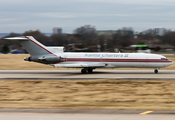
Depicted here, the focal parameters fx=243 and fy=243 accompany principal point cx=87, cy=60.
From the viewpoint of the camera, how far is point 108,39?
117 m

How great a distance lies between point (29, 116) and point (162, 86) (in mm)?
13365

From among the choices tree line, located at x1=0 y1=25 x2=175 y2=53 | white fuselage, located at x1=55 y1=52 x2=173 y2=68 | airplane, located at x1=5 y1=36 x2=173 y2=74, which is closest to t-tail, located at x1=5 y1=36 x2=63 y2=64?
airplane, located at x1=5 y1=36 x2=173 y2=74

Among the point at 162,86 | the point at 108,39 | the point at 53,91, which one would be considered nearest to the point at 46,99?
the point at 53,91

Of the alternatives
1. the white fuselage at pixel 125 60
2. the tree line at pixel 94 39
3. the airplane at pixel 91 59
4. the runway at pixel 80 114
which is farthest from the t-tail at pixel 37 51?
the tree line at pixel 94 39

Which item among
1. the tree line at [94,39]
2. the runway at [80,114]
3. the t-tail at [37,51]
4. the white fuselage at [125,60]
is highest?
the tree line at [94,39]

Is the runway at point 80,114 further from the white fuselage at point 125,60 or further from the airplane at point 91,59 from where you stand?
the white fuselage at point 125,60

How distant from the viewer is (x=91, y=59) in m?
31.7

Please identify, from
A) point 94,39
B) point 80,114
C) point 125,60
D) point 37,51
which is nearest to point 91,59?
point 125,60

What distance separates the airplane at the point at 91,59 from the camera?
30.8m

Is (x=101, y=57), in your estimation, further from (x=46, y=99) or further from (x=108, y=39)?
(x=108, y=39)

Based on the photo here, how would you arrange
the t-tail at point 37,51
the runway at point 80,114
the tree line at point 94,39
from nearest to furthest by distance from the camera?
the runway at point 80,114 → the t-tail at point 37,51 → the tree line at point 94,39

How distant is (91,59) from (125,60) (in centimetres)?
438

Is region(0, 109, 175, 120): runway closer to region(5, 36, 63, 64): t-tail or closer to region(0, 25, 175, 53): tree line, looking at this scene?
region(5, 36, 63, 64): t-tail

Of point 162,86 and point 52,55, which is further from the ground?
point 52,55
